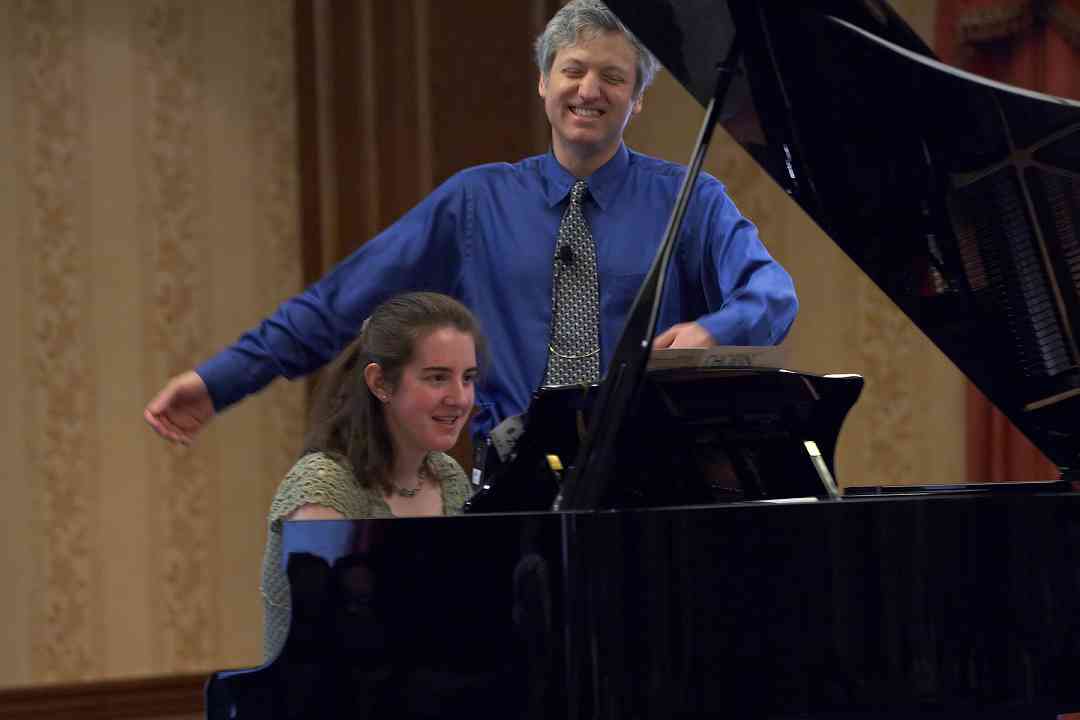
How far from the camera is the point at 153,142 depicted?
166 inches

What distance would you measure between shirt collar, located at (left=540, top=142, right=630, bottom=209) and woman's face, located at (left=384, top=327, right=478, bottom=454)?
1.46 feet

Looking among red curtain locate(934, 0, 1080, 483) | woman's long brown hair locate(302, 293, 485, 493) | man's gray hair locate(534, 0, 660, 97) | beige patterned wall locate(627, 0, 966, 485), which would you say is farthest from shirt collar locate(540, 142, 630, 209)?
beige patterned wall locate(627, 0, 966, 485)

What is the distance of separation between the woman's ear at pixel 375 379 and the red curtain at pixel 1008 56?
213 centimetres

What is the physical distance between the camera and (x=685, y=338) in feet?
7.22

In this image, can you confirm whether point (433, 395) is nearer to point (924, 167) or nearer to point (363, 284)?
point (363, 284)

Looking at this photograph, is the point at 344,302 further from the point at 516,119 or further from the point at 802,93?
the point at 516,119

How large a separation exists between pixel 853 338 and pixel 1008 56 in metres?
0.96

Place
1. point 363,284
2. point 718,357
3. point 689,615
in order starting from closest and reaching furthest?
point 689,615, point 718,357, point 363,284

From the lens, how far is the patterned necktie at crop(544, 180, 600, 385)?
8.55 feet

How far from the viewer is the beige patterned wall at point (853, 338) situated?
4.58 metres

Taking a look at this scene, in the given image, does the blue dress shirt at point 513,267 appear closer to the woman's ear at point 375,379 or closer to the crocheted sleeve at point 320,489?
the woman's ear at point 375,379

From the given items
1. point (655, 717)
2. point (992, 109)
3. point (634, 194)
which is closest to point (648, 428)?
point (655, 717)

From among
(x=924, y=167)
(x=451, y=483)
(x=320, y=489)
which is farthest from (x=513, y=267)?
(x=924, y=167)

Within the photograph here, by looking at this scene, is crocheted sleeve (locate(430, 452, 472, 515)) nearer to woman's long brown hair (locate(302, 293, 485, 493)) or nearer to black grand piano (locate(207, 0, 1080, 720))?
woman's long brown hair (locate(302, 293, 485, 493))
